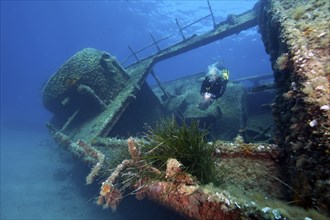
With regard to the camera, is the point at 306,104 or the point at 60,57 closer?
the point at 306,104

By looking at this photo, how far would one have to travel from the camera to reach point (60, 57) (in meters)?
100

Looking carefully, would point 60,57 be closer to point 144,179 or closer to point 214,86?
point 214,86

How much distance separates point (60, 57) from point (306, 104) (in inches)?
4281

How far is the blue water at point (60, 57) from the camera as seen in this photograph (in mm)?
11602

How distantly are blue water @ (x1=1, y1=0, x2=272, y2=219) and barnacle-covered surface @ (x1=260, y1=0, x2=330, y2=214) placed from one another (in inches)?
144

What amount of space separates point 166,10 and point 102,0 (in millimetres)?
20051

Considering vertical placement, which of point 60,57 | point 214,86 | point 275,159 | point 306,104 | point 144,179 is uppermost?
point 306,104

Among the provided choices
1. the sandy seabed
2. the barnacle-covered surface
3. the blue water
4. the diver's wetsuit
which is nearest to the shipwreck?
the barnacle-covered surface

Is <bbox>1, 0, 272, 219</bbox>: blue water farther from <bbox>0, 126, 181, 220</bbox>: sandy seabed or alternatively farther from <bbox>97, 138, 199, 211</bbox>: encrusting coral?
<bbox>97, 138, 199, 211</bbox>: encrusting coral

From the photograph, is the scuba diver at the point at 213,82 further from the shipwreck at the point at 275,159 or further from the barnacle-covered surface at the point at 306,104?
the barnacle-covered surface at the point at 306,104

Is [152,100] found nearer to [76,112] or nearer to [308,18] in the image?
[76,112]

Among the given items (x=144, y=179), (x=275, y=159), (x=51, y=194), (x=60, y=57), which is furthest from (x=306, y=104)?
(x=60, y=57)

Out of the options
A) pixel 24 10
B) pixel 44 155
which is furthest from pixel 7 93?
pixel 44 155

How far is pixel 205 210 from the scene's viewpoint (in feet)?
8.81
